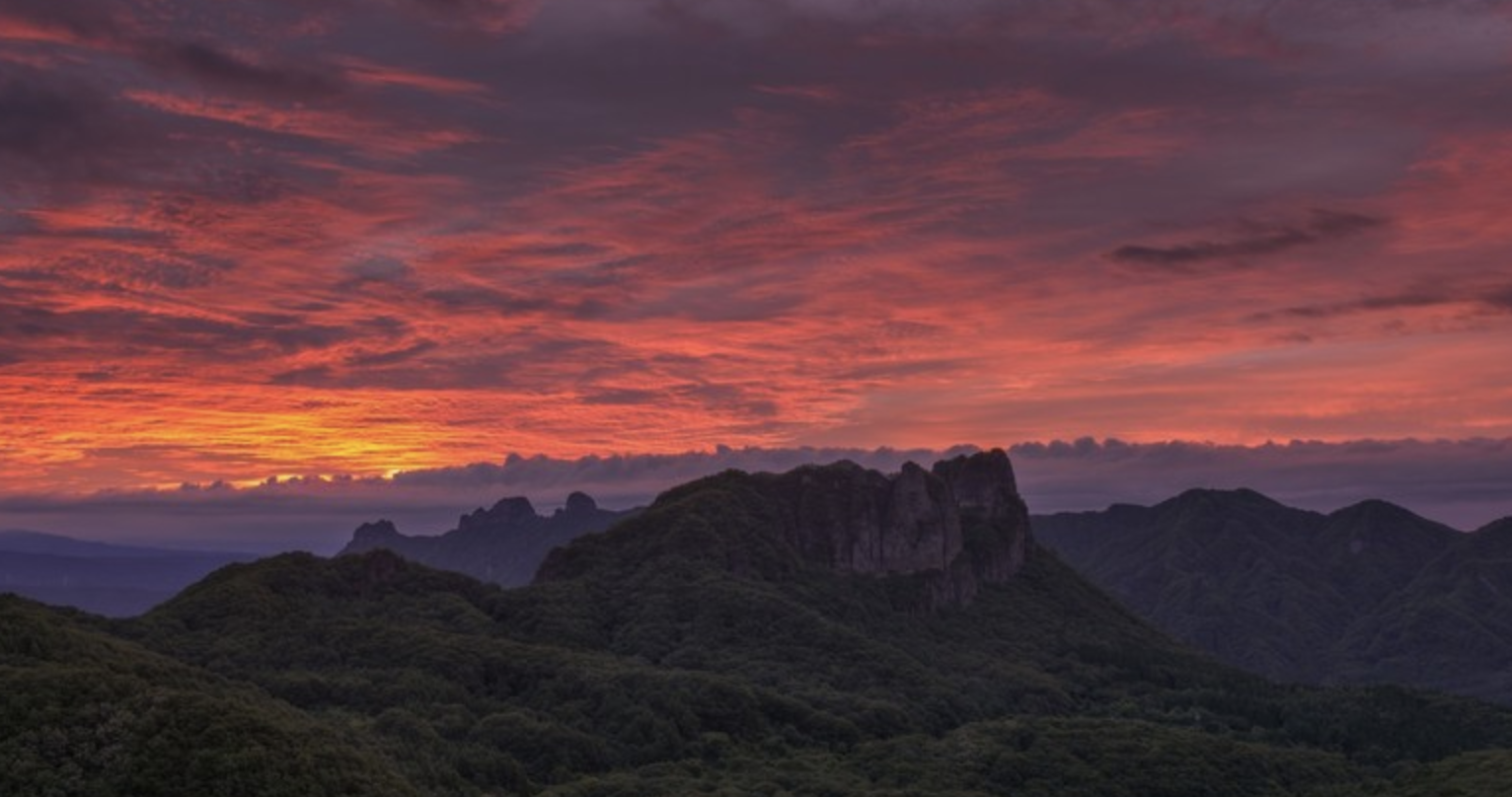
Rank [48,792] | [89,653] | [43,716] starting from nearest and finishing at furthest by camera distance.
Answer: [48,792] < [43,716] < [89,653]

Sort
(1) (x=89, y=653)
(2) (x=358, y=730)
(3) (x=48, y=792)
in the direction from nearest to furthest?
(3) (x=48, y=792) → (1) (x=89, y=653) → (2) (x=358, y=730)

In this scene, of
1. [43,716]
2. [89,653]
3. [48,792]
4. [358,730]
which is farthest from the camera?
[358,730]

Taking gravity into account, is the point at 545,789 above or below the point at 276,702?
below

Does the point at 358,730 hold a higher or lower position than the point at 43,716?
lower

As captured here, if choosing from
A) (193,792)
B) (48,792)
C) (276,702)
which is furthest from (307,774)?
(276,702)

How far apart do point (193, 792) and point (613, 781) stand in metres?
89.3

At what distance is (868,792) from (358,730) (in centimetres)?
8152

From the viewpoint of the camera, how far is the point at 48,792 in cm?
11075

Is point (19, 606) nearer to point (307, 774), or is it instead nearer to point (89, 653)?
point (89, 653)

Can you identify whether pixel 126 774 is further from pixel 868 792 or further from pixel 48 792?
pixel 868 792

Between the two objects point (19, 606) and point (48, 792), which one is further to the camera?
point (19, 606)

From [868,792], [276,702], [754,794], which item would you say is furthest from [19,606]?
[868,792]

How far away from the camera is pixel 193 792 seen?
115 metres

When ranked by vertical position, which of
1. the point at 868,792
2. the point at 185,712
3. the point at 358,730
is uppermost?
the point at 185,712
